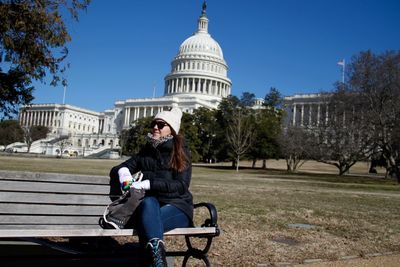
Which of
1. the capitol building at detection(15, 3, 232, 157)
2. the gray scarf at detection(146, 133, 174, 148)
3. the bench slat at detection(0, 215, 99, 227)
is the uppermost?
the capitol building at detection(15, 3, 232, 157)

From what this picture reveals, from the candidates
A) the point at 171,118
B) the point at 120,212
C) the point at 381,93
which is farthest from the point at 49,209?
the point at 381,93

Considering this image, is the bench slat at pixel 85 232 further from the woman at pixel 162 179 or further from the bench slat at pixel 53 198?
the bench slat at pixel 53 198

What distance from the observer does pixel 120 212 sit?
13.9 feet

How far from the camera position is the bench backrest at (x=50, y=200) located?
4.44m

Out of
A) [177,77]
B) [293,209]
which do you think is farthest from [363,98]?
[177,77]

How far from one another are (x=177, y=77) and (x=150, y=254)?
386ft

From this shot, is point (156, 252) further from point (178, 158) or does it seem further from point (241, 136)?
point (241, 136)

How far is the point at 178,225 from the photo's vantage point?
4.48 metres

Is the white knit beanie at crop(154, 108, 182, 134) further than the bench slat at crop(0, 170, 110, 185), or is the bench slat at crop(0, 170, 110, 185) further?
the white knit beanie at crop(154, 108, 182, 134)

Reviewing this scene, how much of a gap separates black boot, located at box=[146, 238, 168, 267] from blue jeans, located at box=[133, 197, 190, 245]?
6 centimetres

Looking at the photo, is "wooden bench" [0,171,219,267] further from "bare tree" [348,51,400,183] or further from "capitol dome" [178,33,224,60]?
Answer: "capitol dome" [178,33,224,60]

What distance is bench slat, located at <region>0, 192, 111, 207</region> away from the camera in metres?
4.46

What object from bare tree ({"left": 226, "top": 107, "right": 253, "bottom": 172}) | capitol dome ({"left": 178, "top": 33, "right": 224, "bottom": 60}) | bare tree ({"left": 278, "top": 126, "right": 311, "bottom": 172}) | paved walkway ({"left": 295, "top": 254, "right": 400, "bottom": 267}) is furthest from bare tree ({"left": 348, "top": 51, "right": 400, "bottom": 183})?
capitol dome ({"left": 178, "top": 33, "right": 224, "bottom": 60})

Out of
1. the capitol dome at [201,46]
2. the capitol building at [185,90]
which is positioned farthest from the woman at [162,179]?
the capitol dome at [201,46]
